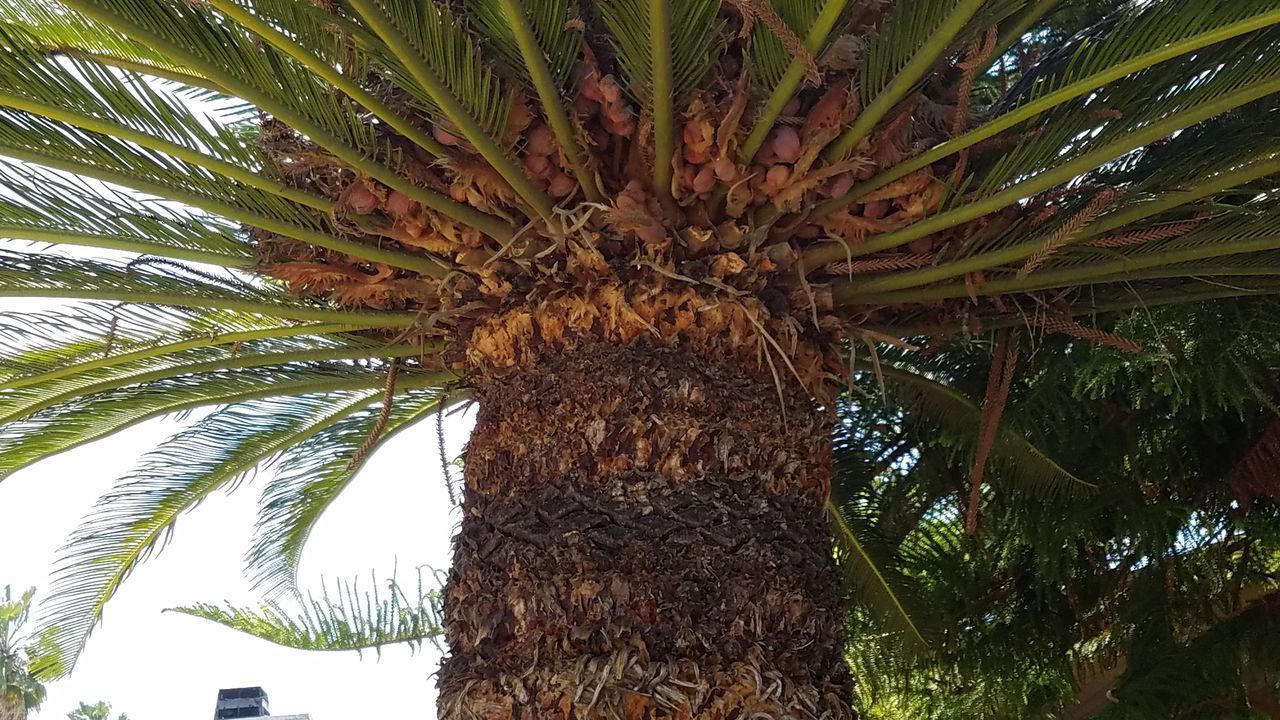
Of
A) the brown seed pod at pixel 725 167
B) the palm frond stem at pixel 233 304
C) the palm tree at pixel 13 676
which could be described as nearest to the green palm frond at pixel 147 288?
the palm frond stem at pixel 233 304

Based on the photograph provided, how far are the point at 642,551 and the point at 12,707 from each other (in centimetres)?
2348

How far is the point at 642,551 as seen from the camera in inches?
91.7

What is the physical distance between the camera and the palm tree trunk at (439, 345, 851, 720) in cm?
223

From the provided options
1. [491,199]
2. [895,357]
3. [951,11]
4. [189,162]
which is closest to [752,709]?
[491,199]

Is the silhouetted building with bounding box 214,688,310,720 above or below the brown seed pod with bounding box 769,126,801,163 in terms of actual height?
below

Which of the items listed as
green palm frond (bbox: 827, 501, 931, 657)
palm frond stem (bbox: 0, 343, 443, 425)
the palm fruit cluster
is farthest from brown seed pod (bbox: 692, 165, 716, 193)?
green palm frond (bbox: 827, 501, 931, 657)

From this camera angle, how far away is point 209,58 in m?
2.39

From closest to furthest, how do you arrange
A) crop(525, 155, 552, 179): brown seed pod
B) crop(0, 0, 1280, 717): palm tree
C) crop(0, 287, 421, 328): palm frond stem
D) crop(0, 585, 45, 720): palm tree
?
crop(0, 0, 1280, 717): palm tree, crop(525, 155, 552, 179): brown seed pod, crop(0, 287, 421, 328): palm frond stem, crop(0, 585, 45, 720): palm tree

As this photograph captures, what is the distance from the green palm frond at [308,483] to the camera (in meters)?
4.03

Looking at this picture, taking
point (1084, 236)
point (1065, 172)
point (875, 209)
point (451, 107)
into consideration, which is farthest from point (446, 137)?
point (1084, 236)

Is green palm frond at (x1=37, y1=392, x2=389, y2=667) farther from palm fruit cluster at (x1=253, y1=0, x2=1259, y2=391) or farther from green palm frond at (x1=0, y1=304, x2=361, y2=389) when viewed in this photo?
palm fruit cluster at (x1=253, y1=0, x2=1259, y2=391)

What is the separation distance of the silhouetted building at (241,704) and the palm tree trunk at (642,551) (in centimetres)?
444

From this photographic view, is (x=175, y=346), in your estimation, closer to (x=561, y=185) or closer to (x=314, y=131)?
(x=314, y=131)

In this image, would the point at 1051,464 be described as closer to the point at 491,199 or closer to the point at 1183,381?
the point at 1183,381
